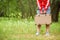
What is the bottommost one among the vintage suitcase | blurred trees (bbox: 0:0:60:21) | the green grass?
blurred trees (bbox: 0:0:60:21)

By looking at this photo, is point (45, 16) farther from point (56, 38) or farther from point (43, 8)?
point (56, 38)

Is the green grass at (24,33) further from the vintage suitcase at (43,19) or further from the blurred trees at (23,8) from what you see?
the blurred trees at (23,8)

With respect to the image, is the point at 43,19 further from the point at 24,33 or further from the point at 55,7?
the point at 55,7

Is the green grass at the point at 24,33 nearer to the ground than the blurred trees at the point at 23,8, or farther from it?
farther from it

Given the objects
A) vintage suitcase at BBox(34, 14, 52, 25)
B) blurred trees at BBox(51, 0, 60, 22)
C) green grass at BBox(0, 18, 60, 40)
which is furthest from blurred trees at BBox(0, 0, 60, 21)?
vintage suitcase at BBox(34, 14, 52, 25)

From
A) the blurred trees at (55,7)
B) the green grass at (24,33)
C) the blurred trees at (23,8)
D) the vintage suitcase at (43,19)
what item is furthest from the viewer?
the blurred trees at (23,8)

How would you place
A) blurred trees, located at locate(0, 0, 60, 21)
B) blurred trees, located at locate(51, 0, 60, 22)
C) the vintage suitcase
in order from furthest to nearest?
1. blurred trees, located at locate(0, 0, 60, 21)
2. blurred trees, located at locate(51, 0, 60, 22)
3. the vintage suitcase

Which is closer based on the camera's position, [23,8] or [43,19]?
[43,19]

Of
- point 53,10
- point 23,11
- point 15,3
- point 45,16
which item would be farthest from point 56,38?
point 15,3

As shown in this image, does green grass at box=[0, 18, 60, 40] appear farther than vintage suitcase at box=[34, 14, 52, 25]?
No

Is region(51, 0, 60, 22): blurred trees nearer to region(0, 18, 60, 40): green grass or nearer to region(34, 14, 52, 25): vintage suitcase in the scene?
region(0, 18, 60, 40): green grass

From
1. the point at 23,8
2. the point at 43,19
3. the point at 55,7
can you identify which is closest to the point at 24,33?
the point at 43,19

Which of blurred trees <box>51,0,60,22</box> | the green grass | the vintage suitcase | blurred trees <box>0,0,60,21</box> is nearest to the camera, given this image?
the green grass

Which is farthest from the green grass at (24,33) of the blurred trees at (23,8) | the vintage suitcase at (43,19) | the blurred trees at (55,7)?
the blurred trees at (23,8)
